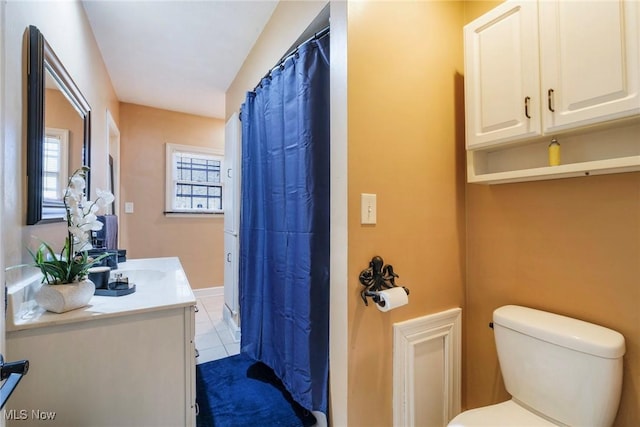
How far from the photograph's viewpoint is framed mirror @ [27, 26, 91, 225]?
0.99 meters

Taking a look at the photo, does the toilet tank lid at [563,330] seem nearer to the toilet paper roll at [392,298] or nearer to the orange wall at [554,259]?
the orange wall at [554,259]

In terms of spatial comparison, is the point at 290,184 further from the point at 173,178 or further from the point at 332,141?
the point at 173,178

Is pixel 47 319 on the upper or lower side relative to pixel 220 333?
upper

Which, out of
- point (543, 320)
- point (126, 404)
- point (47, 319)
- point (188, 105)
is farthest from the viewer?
point (188, 105)

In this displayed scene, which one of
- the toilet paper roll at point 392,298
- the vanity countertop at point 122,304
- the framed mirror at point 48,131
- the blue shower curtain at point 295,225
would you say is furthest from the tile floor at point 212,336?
the toilet paper roll at point 392,298

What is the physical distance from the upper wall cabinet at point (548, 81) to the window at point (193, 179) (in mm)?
3287

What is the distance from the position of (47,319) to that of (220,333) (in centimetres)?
174

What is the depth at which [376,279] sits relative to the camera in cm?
113

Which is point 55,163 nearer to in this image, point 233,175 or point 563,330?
point 233,175

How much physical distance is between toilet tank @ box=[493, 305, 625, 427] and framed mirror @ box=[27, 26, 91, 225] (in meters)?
1.89

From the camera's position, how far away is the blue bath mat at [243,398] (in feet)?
4.50

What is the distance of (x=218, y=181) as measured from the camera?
151 inches

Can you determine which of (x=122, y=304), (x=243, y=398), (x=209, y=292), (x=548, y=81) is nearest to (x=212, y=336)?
(x=243, y=398)

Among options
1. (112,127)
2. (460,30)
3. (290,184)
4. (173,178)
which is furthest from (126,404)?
(173,178)
